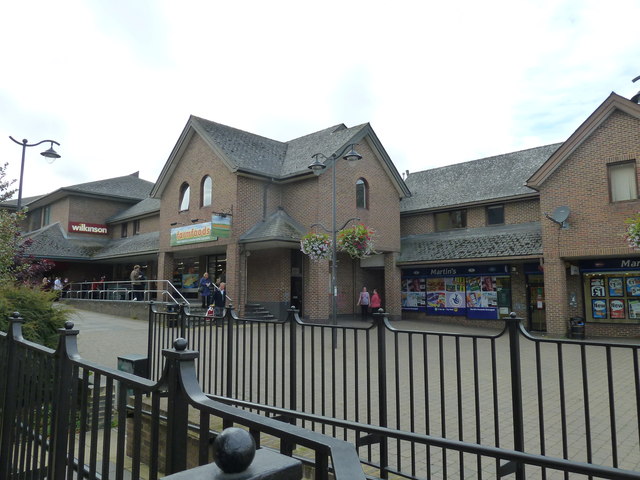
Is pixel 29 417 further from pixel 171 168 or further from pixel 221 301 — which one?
pixel 171 168

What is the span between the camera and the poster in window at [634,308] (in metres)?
17.0

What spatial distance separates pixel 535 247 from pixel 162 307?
1621cm

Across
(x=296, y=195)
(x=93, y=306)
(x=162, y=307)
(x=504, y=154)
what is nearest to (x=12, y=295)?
(x=162, y=307)

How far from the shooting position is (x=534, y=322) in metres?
19.9

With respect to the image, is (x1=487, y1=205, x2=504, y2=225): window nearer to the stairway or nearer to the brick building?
the brick building

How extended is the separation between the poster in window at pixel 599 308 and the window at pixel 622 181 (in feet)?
14.0

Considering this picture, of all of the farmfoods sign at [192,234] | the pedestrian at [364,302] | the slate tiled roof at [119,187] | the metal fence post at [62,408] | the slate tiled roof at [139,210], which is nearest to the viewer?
the metal fence post at [62,408]

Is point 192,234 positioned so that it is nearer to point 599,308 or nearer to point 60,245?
point 60,245

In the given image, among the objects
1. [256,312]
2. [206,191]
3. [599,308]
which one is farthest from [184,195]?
[599,308]

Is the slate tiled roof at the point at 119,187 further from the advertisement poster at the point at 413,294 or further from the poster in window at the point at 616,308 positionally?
the poster in window at the point at 616,308

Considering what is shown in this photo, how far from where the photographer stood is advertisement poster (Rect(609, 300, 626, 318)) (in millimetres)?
17309

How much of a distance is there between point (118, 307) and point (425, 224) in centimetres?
1630

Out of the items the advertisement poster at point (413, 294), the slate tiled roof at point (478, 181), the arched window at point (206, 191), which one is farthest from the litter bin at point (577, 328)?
the arched window at point (206, 191)

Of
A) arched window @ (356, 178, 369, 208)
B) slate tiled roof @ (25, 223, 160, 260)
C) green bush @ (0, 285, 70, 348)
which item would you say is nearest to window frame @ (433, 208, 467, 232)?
arched window @ (356, 178, 369, 208)
